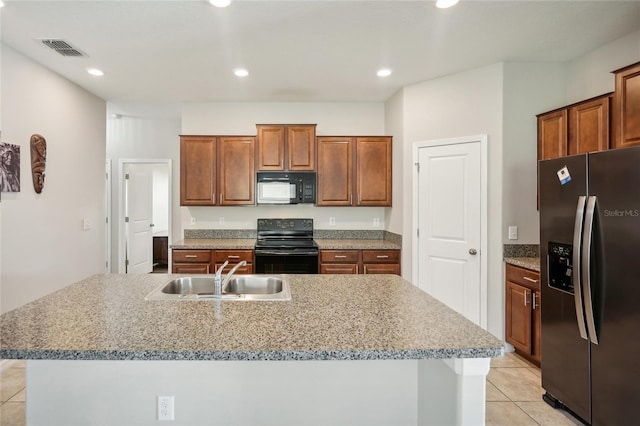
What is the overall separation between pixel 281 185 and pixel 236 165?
0.59 meters

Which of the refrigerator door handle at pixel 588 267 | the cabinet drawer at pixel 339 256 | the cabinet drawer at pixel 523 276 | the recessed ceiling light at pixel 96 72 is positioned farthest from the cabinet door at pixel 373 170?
the recessed ceiling light at pixel 96 72

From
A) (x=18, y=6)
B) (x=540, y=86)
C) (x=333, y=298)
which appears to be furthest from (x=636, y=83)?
(x=18, y=6)

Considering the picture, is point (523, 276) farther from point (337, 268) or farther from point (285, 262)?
point (285, 262)

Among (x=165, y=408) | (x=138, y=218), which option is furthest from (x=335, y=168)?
(x=138, y=218)

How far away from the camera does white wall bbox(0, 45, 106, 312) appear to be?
3076 mm

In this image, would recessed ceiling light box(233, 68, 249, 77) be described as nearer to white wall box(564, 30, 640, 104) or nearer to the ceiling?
the ceiling

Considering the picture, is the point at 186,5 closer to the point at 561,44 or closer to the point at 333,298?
the point at 333,298

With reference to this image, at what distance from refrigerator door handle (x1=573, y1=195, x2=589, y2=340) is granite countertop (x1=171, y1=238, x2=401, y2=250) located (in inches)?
80.6

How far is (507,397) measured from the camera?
260 cm

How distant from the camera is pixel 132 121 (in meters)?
5.88

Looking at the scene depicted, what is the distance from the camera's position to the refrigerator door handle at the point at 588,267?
2.05 meters

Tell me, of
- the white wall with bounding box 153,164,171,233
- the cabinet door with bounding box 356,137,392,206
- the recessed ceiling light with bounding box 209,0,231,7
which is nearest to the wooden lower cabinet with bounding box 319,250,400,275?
the cabinet door with bounding box 356,137,392,206

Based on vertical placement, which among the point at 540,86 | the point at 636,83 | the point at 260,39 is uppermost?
the point at 260,39

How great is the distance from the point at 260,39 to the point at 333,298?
217 centimetres
